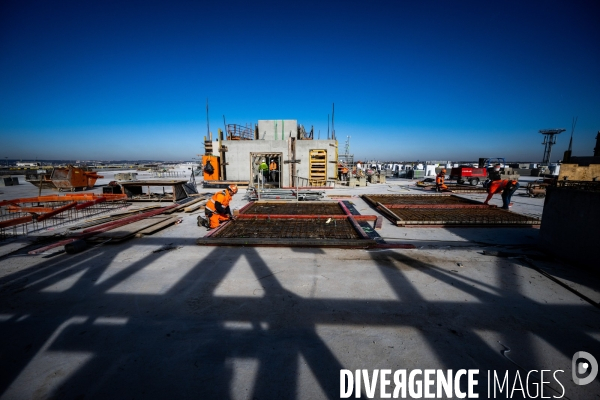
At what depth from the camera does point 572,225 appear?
182 inches

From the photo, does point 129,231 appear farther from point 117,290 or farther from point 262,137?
point 262,137

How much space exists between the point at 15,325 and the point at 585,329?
7.05 metres

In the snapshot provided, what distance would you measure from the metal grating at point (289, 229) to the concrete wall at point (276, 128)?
539 inches

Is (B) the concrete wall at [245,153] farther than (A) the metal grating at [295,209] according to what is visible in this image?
Yes

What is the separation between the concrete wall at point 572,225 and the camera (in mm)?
4242

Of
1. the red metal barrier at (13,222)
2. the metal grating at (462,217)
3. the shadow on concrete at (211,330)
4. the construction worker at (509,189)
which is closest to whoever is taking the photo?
the shadow on concrete at (211,330)

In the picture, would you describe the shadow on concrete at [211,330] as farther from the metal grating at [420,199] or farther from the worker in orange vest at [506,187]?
the metal grating at [420,199]

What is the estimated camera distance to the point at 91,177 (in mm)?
16469

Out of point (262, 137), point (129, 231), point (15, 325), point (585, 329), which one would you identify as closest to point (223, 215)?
point (129, 231)

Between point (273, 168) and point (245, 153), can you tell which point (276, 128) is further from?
point (273, 168)

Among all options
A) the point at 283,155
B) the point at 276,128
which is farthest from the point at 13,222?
the point at 276,128

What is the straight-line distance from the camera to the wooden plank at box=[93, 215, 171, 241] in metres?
6.04

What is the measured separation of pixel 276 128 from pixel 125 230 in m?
15.9

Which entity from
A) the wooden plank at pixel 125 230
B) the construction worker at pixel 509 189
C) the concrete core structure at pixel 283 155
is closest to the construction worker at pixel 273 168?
the concrete core structure at pixel 283 155
